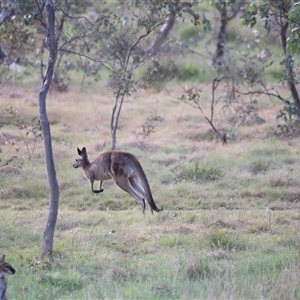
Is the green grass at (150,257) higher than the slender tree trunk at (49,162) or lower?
lower

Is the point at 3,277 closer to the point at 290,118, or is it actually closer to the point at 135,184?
the point at 135,184

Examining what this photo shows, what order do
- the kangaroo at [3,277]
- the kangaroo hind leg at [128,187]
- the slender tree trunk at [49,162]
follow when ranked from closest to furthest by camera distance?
the kangaroo at [3,277]
the slender tree trunk at [49,162]
the kangaroo hind leg at [128,187]

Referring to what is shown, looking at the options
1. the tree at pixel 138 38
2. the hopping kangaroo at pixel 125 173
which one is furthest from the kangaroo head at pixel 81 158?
the tree at pixel 138 38

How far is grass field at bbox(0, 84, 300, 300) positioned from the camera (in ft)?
22.5

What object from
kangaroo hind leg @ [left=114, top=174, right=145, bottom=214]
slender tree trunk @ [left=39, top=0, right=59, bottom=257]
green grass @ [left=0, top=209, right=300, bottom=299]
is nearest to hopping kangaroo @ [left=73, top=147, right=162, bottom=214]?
kangaroo hind leg @ [left=114, top=174, right=145, bottom=214]

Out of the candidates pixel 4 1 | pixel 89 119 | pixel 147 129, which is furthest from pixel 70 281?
pixel 89 119

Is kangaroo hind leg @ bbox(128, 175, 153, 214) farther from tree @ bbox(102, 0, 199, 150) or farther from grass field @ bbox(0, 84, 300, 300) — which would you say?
tree @ bbox(102, 0, 199, 150)

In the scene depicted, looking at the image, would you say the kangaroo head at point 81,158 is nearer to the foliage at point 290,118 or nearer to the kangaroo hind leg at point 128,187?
the kangaroo hind leg at point 128,187

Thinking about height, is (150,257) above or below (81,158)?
below

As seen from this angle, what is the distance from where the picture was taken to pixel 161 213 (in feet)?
33.0

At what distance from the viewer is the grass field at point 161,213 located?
6.86 m

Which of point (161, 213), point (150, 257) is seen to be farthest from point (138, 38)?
point (150, 257)

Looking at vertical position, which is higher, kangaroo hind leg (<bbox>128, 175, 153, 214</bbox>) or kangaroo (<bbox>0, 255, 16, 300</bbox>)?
kangaroo hind leg (<bbox>128, 175, 153, 214</bbox>)

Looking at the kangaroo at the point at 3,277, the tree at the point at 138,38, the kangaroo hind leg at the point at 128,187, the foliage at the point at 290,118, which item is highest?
the tree at the point at 138,38
